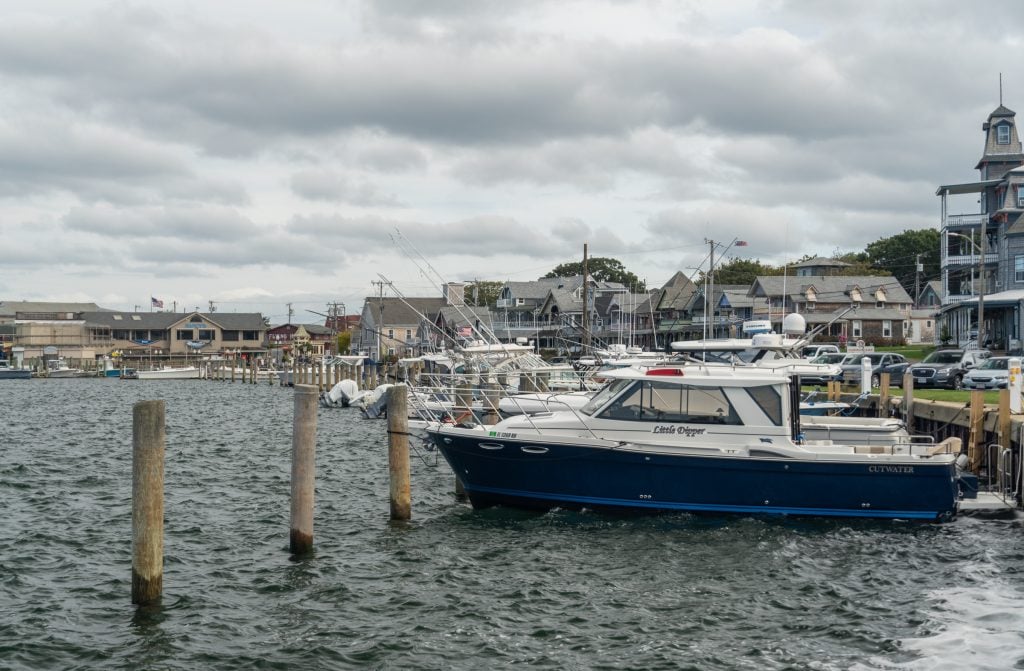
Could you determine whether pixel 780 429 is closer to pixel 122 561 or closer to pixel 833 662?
pixel 833 662

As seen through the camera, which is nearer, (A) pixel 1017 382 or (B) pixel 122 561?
(B) pixel 122 561

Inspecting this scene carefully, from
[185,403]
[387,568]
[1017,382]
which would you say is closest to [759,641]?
[387,568]

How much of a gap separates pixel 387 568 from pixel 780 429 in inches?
317

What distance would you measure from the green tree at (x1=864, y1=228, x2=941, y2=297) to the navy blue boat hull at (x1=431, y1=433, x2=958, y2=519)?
101 m

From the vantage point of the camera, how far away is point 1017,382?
2191cm

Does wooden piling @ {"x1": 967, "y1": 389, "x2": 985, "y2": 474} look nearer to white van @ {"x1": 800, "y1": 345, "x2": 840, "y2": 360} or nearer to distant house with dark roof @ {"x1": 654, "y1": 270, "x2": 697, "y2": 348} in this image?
white van @ {"x1": 800, "y1": 345, "x2": 840, "y2": 360}

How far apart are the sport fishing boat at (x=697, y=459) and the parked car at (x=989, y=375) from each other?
19.1m

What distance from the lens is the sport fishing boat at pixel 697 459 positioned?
58.9ft

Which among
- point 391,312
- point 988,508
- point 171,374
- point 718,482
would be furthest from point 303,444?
point 391,312

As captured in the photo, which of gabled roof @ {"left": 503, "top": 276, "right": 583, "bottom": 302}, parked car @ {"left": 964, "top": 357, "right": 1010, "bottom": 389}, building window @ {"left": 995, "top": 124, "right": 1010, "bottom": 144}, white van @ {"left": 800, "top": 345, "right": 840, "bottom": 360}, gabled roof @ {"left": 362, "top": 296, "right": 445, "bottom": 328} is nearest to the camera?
parked car @ {"left": 964, "top": 357, "right": 1010, "bottom": 389}

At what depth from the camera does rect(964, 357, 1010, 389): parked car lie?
34.9 metres

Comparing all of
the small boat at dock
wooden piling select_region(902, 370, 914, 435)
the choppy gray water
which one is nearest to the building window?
wooden piling select_region(902, 370, 914, 435)

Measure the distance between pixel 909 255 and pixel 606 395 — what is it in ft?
349

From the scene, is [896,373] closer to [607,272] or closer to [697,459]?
[697,459]
